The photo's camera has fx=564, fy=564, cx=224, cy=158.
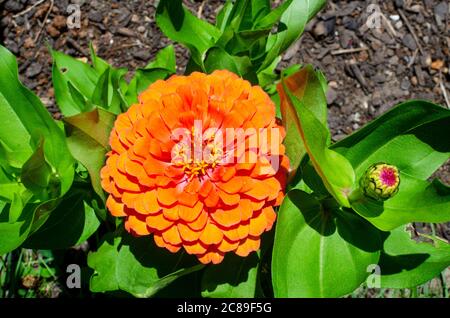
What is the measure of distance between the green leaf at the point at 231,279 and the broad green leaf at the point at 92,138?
0.28 meters

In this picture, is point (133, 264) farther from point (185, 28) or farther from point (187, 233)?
point (185, 28)

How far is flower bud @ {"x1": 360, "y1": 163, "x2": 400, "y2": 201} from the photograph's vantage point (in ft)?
2.92

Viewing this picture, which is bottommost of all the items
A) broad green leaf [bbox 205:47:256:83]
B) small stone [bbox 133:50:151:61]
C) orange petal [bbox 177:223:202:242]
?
orange petal [bbox 177:223:202:242]

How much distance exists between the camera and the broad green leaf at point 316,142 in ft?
2.92

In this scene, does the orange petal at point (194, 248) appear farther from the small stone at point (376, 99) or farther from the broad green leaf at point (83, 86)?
the small stone at point (376, 99)

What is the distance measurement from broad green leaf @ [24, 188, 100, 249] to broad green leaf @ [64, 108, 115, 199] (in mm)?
168

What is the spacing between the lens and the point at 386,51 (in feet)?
5.87

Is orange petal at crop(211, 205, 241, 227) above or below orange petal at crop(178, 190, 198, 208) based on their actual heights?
below

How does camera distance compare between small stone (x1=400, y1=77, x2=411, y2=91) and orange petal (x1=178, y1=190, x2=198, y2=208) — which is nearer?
orange petal (x1=178, y1=190, x2=198, y2=208)

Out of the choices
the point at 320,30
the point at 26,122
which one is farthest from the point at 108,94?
the point at 320,30

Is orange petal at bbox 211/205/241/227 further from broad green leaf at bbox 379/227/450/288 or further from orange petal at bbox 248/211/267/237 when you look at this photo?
broad green leaf at bbox 379/227/450/288

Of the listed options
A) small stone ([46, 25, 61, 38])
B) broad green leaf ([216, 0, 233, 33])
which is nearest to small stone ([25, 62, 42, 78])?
small stone ([46, 25, 61, 38])
